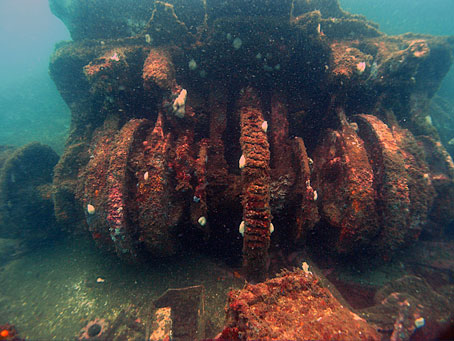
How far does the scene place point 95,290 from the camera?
4230mm

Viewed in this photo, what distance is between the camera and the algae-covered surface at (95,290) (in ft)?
12.3

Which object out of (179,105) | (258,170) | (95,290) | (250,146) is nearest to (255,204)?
(258,170)

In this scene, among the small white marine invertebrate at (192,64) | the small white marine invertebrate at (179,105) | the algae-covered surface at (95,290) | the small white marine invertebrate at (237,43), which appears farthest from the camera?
the small white marine invertebrate at (192,64)

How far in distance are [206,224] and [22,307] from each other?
4.36 meters

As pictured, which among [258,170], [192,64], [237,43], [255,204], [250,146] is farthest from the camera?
[192,64]

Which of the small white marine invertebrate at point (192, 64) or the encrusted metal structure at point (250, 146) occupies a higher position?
the small white marine invertebrate at point (192, 64)

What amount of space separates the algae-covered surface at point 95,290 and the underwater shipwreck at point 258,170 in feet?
1.24

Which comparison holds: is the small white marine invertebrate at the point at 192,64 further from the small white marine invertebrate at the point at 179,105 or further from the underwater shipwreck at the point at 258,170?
the small white marine invertebrate at the point at 179,105

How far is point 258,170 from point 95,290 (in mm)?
4057

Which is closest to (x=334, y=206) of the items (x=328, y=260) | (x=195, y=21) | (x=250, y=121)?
(x=328, y=260)

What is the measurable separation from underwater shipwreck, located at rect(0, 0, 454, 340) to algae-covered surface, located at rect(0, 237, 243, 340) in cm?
38

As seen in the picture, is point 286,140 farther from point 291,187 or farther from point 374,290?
point 374,290

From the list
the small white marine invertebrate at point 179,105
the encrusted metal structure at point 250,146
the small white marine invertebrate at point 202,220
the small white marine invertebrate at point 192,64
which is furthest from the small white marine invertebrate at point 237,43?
the small white marine invertebrate at point 202,220

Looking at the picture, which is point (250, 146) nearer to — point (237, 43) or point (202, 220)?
point (202, 220)
